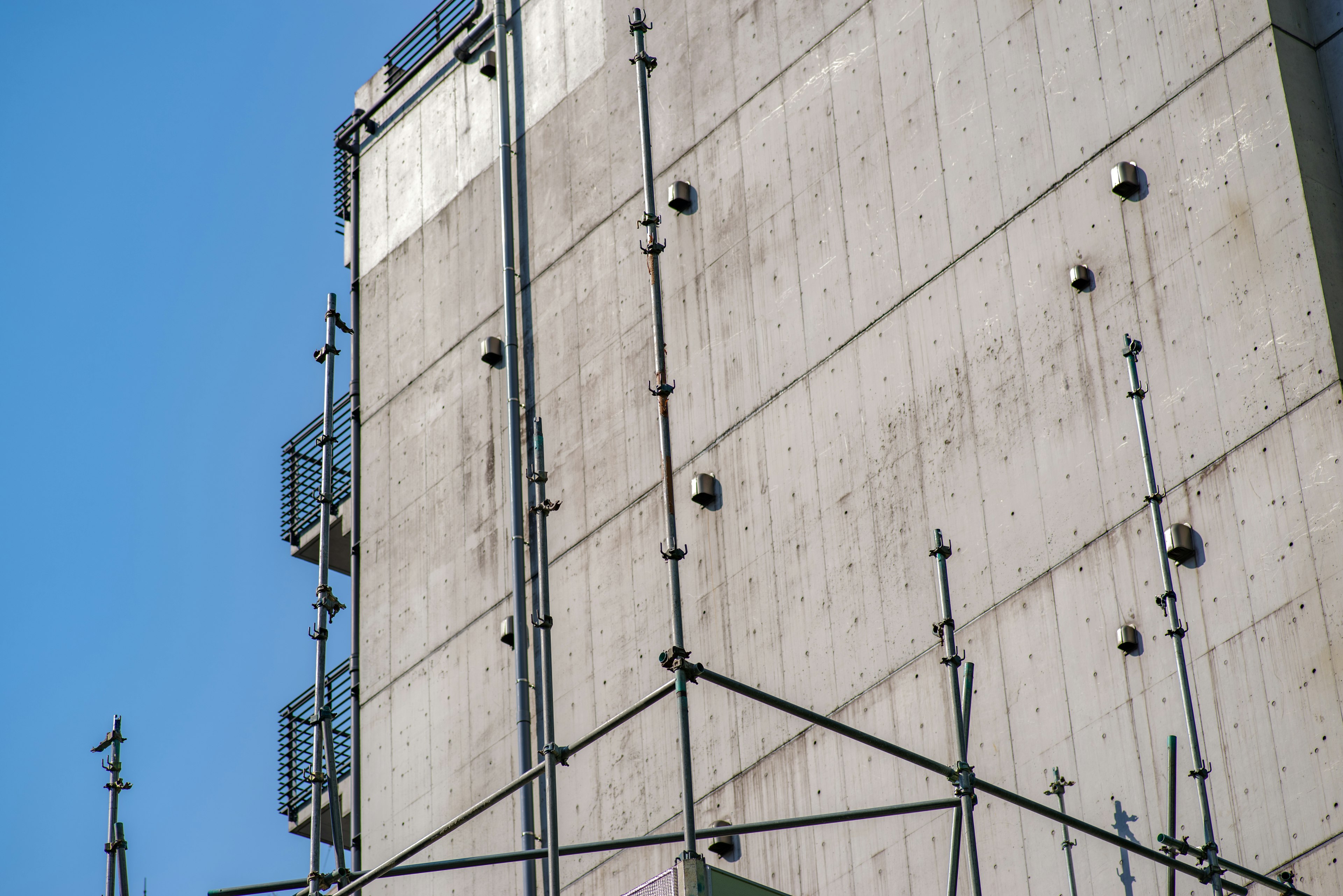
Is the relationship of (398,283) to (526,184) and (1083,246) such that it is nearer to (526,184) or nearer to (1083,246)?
(526,184)

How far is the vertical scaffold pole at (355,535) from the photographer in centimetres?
2119

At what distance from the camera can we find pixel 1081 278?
14.9 meters

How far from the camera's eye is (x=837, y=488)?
16.5m

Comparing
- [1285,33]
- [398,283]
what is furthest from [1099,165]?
[398,283]

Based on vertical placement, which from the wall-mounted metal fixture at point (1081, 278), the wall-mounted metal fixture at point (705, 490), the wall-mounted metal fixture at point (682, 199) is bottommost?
the wall-mounted metal fixture at point (705, 490)

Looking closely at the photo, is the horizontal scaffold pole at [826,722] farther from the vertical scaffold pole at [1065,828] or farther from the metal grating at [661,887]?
the vertical scaffold pole at [1065,828]

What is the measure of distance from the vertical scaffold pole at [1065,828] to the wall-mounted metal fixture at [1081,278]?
3.88 m

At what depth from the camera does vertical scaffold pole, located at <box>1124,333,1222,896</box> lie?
39.7ft

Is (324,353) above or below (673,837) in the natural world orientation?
above

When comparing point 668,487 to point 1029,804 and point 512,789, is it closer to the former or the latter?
point 512,789

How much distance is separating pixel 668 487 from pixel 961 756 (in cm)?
260

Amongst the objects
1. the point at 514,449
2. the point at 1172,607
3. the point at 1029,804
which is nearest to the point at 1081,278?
the point at 1172,607

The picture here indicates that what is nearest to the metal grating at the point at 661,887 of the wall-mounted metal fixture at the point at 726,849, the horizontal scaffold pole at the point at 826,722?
the horizontal scaffold pole at the point at 826,722

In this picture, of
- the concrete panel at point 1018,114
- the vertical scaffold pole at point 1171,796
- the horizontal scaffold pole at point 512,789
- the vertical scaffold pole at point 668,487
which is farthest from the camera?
the concrete panel at point 1018,114
